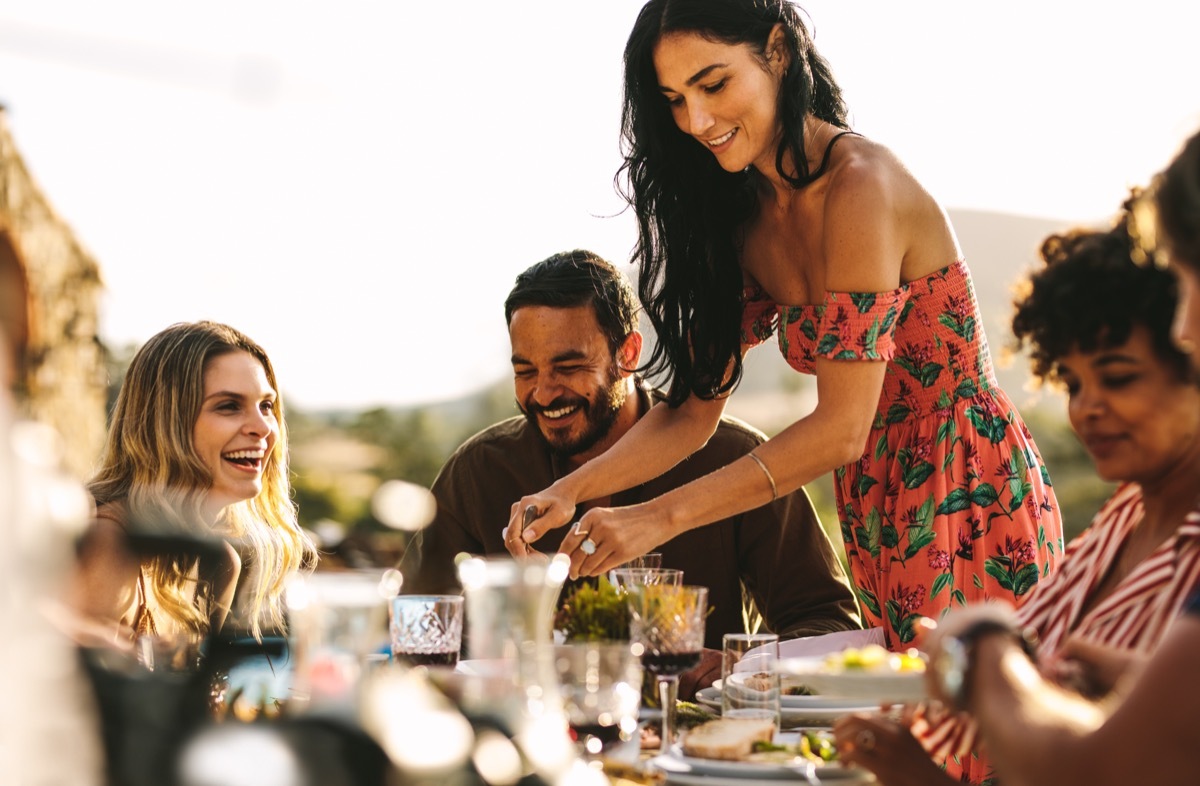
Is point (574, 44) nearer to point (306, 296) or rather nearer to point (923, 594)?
point (306, 296)

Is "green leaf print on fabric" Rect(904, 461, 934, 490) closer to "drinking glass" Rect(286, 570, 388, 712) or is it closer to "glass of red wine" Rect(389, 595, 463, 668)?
"glass of red wine" Rect(389, 595, 463, 668)

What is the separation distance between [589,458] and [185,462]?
1.18 meters

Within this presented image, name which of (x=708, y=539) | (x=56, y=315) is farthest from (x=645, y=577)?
(x=56, y=315)

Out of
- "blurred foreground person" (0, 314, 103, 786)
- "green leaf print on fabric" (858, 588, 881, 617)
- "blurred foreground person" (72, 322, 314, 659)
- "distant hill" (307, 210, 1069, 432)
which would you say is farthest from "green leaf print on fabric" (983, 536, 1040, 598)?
"distant hill" (307, 210, 1069, 432)

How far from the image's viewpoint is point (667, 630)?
216 cm

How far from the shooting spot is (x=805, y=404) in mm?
14203

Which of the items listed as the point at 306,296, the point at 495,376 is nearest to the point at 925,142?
the point at 306,296

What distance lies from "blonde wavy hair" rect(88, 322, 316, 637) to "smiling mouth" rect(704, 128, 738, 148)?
1.56 meters

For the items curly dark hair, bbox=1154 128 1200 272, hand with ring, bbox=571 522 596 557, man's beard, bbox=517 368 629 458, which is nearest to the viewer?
curly dark hair, bbox=1154 128 1200 272

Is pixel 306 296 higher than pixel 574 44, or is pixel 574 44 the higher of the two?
pixel 574 44

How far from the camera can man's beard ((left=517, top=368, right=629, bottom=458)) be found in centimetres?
401

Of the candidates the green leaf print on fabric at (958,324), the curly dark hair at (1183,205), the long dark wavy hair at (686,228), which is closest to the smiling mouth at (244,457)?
the long dark wavy hair at (686,228)

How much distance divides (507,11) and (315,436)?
6941mm

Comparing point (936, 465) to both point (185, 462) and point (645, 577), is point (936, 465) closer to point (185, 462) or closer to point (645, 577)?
point (645, 577)
